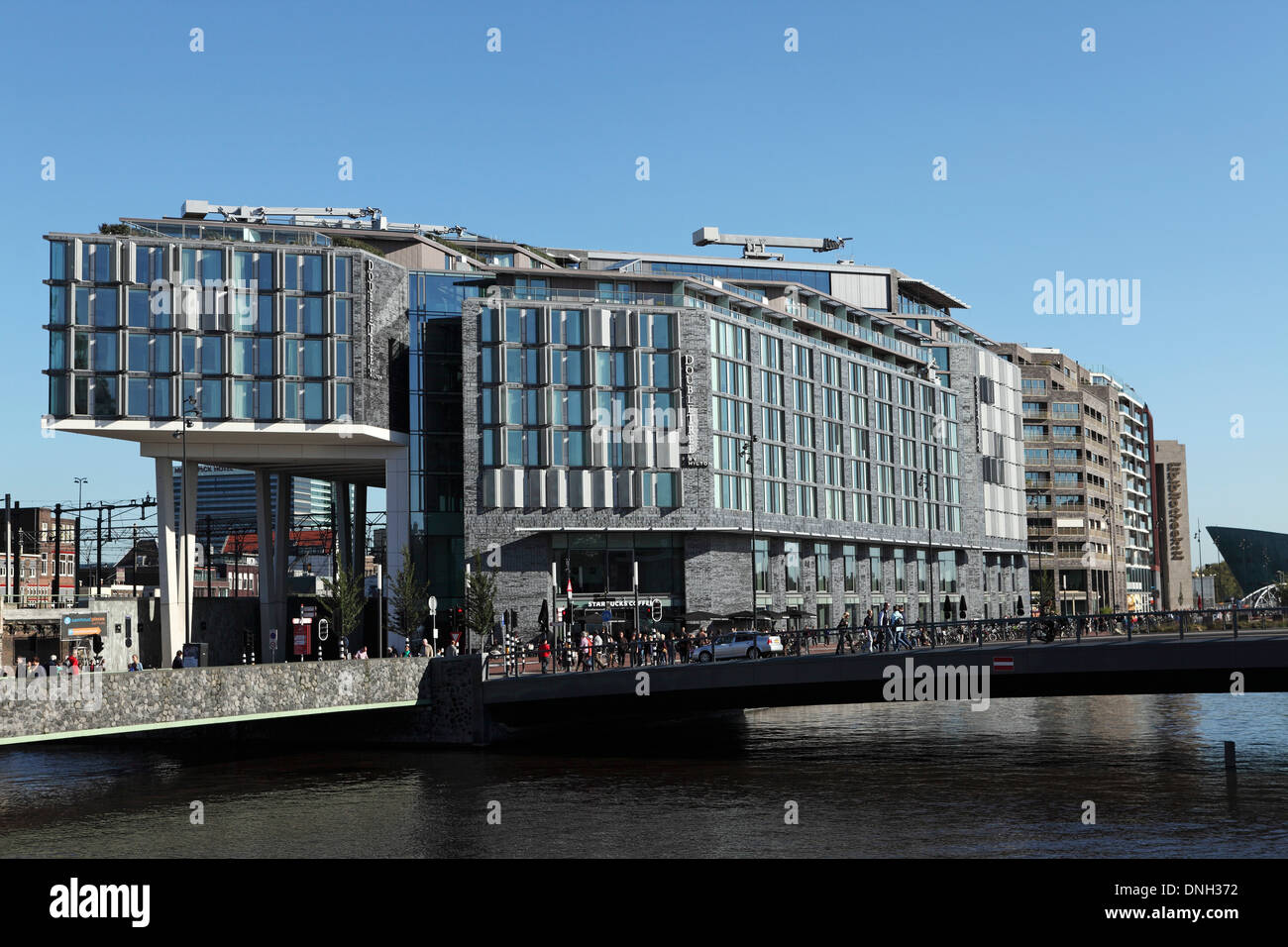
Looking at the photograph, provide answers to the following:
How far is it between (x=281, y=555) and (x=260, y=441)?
1239cm

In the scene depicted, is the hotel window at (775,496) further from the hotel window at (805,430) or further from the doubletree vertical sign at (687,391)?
the doubletree vertical sign at (687,391)

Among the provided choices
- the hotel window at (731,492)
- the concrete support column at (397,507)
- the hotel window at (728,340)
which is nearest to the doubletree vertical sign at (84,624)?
the concrete support column at (397,507)

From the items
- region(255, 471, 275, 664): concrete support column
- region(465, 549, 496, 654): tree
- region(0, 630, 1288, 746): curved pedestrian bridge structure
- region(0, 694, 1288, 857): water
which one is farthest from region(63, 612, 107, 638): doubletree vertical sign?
region(465, 549, 496, 654): tree

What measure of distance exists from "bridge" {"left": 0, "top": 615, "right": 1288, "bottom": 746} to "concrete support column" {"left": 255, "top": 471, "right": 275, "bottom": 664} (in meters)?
26.9

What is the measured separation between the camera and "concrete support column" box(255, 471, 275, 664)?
8719 centimetres

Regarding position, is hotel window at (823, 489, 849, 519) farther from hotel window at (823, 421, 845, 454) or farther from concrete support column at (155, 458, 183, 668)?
→ concrete support column at (155, 458, 183, 668)

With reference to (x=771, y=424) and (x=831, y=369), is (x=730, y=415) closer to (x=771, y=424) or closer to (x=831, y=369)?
(x=771, y=424)

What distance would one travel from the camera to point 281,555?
89625mm

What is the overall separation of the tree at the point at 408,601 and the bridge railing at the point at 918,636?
15047 millimetres

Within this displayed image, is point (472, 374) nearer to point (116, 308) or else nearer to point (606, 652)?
point (116, 308)

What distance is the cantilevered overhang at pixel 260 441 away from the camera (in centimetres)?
7562

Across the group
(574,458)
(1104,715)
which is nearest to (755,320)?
(574,458)

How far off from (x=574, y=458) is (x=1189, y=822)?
170 ft

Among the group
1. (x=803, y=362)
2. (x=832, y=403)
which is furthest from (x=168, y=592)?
(x=832, y=403)
